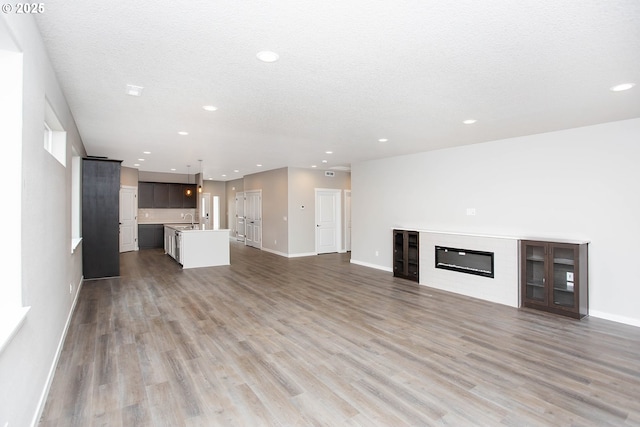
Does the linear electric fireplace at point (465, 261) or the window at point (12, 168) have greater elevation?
the window at point (12, 168)

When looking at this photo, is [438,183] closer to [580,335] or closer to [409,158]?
[409,158]

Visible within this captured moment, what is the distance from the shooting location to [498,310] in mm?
4656

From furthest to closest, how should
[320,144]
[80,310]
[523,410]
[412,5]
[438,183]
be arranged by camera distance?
[438,183] < [320,144] < [80,310] < [523,410] < [412,5]

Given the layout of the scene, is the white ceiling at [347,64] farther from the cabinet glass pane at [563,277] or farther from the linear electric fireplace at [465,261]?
the linear electric fireplace at [465,261]

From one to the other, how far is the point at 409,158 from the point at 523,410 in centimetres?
526

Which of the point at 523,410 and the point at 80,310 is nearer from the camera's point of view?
the point at 523,410

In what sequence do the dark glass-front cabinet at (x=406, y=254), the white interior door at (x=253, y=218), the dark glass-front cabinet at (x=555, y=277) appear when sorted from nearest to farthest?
the dark glass-front cabinet at (x=555, y=277), the dark glass-front cabinet at (x=406, y=254), the white interior door at (x=253, y=218)

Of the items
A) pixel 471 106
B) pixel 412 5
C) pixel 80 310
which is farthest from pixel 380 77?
pixel 80 310

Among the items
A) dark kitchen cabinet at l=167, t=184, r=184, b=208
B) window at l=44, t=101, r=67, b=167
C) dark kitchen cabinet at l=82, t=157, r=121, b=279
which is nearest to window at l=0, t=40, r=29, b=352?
window at l=44, t=101, r=67, b=167

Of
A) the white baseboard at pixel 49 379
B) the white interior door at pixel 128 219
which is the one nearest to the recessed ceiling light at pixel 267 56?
the white baseboard at pixel 49 379

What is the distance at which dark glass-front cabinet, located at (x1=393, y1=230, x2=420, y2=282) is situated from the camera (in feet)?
21.0

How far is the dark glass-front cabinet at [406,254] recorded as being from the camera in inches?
252

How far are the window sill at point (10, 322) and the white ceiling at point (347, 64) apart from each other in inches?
69.7

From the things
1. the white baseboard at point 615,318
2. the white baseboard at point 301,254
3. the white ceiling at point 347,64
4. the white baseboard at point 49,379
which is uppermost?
the white ceiling at point 347,64
